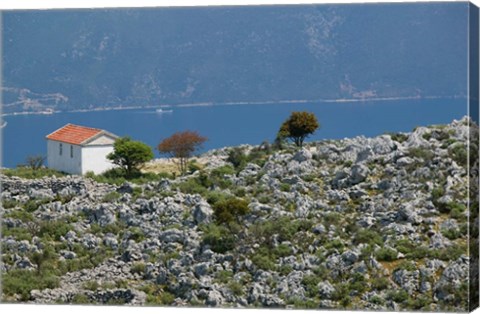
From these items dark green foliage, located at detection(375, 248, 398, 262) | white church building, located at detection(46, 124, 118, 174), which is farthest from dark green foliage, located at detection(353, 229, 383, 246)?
white church building, located at detection(46, 124, 118, 174)

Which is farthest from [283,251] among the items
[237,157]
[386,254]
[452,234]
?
[237,157]

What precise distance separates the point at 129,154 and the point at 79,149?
1049mm

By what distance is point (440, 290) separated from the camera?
640 inches

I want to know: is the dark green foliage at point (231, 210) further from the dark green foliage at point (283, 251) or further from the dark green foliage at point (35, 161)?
the dark green foliage at point (35, 161)

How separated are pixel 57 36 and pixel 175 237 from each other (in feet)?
11.5

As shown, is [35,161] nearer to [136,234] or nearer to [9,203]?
[9,203]

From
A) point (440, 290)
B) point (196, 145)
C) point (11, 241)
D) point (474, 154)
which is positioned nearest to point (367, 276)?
point (440, 290)

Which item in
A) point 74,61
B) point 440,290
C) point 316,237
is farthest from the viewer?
point 74,61

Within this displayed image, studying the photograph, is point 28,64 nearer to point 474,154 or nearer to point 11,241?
point 11,241

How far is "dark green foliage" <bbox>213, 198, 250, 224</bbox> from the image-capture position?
18.0 m

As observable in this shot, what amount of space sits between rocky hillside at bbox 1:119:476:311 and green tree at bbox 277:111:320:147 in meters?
0.46

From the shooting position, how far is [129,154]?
63.2 feet

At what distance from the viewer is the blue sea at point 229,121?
60.8 ft

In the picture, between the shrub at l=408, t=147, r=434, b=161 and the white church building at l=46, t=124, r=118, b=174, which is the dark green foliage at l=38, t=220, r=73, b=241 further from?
the shrub at l=408, t=147, r=434, b=161
